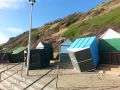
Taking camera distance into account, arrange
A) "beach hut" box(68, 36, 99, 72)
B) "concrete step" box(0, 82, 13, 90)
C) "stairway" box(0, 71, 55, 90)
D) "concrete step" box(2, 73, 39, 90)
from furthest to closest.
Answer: "beach hut" box(68, 36, 99, 72) < "concrete step" box(0, 82, 13, 90) < "concrete step" box(2, 73, 39, 90) < "stairway" box(0, 71, 55, 90)

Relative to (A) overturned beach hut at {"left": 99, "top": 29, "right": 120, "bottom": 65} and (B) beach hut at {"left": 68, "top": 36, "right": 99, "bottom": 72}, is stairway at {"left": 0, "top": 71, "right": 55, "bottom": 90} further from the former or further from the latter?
(A) overturned beach hut at {"left": 99, "top": 29, "right": 120, "bottom": 65}

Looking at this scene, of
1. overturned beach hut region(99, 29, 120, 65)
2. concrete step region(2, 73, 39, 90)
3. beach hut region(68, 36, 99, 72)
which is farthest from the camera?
overturned beach hut region(99, 29, 120, 65)

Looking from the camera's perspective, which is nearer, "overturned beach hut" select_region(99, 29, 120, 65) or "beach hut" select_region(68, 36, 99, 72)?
"beach hut" select_region(68, 36, 99, 72)

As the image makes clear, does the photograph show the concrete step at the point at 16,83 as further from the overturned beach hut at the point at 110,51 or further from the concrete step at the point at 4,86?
the overturned beach hut at the point at 110,51

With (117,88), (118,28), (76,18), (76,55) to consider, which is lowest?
(117,88)

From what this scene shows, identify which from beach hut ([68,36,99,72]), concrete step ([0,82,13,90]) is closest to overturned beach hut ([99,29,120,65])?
beach hut ([68,36,99,72])

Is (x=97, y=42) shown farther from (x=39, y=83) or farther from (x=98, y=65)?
(x=39, y=83)

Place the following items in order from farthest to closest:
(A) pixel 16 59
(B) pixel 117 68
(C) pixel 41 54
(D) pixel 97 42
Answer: (A) pixel 16 59 < (C) pixel 41 54 < (D) pixel 97 42 < (B) pixel 117 68

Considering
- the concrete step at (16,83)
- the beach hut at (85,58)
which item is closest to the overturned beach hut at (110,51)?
the beach hut at (85,58)

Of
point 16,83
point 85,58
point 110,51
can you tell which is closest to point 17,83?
point 16,83

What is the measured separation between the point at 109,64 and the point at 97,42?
2.78 metres

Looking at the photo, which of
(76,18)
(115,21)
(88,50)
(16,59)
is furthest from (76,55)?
(76,18)

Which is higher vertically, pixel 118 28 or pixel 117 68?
pixel 118 28

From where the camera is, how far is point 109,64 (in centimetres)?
2616
